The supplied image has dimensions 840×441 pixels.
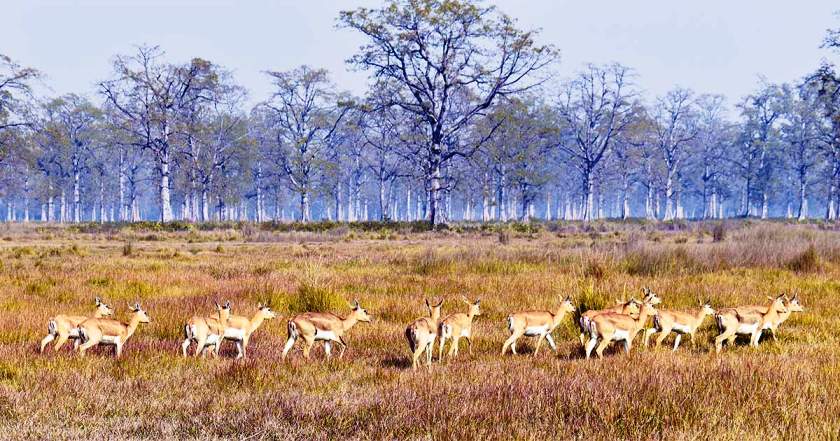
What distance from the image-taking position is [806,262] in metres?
15.9

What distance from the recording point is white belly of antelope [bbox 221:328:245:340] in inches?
295

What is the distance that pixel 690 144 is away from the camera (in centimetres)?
7575

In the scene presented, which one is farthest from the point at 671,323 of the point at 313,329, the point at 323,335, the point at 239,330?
the point at 239,330

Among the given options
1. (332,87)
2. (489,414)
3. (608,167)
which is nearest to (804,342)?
(489,414)

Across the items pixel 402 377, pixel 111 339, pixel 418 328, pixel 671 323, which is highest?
pixel 418 328

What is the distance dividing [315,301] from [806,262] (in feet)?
40.7

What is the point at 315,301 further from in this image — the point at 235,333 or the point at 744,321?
the point at 744,321

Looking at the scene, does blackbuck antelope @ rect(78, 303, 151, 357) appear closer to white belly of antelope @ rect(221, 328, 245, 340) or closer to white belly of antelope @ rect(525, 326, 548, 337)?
white belly of antelope @ rect(221, 328, 245, 340)

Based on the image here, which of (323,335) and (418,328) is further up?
(418,328)

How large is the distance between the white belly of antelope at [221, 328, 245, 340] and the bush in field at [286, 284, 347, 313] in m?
3.48

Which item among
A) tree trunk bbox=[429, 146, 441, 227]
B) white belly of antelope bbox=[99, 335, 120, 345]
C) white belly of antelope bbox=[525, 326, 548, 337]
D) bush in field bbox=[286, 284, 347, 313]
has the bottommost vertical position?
bush in field bbox=[286, 284, 347, 313]

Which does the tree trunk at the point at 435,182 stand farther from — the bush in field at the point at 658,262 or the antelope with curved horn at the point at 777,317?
the antelope with curved horn at the point at 777,317

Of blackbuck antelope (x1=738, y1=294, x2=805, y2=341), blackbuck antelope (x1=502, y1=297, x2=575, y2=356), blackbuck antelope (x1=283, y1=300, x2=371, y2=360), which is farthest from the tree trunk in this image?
blackbuck antelope (x1=283, y1=300, x2=371, y2=360)

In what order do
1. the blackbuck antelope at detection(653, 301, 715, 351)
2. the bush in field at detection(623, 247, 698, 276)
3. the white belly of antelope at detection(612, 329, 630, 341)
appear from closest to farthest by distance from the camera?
the white belly of antelope at detection(612, 329, 630, 341) → the blackbuck antelope at detection(653, 301, 715, 351) → the bush in field at detection(623, 247, 698, 276)
